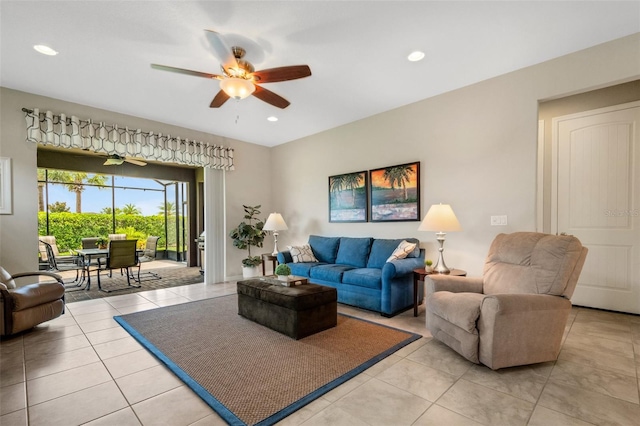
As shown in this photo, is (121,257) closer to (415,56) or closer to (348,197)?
(348,197)

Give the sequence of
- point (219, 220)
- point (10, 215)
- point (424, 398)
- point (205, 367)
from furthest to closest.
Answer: point (219, 220) < point (10, 215) < point (205, 367) < point (424, 398)

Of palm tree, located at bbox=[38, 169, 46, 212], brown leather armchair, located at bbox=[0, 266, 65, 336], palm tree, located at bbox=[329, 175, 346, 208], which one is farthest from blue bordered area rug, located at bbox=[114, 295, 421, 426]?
palm tree, located at bbox=[38, 169, 46, 212]

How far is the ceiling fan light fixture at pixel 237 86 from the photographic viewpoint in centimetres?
265

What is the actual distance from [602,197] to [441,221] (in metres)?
2.18

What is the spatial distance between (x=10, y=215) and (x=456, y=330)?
527 centimetres

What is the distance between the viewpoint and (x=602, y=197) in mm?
3506

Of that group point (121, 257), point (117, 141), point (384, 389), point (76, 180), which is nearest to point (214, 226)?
point (121, 257)

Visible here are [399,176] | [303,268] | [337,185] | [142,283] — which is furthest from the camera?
[142,283]

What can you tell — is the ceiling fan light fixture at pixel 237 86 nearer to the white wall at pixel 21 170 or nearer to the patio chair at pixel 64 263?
the white wall at pixel 21 170

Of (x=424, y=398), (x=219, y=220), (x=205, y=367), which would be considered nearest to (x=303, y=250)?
(x=219, y=220)

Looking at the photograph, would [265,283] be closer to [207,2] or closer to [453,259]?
[453,259]

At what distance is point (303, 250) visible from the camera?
4863 mm

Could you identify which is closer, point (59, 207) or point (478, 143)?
point (478, 143)

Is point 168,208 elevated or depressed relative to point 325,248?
elevated
